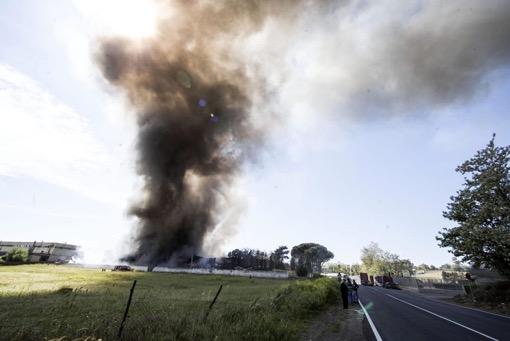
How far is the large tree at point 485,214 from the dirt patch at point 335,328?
1288cm

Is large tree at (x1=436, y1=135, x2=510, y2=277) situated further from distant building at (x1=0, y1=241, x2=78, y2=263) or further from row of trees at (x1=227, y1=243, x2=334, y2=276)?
distant building at (x1=0, y1=241, x2=78, y2=263)

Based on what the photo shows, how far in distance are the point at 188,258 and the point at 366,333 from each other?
331 feet

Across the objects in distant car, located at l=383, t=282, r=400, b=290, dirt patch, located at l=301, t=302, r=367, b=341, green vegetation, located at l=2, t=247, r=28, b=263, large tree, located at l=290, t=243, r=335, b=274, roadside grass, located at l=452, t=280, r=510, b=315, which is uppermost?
large tree, located at l=290, t=243, r=335, b=274

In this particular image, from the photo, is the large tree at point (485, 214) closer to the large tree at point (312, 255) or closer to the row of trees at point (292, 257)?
the row of trees at point (292, 257)

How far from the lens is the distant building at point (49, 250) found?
111625mm

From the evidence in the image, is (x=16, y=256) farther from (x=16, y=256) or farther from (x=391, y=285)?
(x=391, y=285)

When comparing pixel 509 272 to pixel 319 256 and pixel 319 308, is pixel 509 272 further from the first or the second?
pixel 319 256

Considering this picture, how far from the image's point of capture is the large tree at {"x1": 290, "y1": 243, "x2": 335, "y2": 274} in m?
138

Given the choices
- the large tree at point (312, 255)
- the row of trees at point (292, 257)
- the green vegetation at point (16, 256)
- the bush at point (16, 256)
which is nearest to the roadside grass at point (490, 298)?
the row of trees at point (292, 257)

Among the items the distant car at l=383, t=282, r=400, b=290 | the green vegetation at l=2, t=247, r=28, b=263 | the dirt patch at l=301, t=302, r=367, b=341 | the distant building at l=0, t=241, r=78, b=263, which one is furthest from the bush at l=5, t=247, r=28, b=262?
the dirt patch at l=301, t=302, r=367, b=341

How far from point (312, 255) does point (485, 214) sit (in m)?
128

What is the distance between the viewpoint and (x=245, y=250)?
5335 inches

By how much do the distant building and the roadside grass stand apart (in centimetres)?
13396

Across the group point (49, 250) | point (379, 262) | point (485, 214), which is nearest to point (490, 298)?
point (485, 214)
